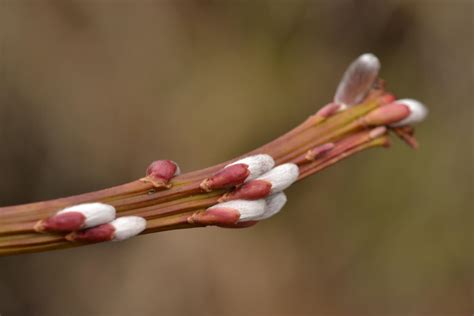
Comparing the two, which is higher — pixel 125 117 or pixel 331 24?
pixel 331 24

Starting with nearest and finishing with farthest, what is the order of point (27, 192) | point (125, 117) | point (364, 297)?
point (27, 192) < point (125, 117) < point (364, 297)

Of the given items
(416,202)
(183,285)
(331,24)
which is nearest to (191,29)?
(331,24)

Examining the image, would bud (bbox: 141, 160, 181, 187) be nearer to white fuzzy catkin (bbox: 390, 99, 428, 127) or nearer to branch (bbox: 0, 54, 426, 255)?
branch (bbox: 0, 54, 426, 255)

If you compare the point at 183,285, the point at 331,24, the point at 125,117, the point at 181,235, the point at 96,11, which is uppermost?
the point at 96,11

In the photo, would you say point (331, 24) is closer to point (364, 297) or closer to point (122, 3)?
point (122, 3)

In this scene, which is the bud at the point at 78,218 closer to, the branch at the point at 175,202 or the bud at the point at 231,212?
the branch at the point at 175,202

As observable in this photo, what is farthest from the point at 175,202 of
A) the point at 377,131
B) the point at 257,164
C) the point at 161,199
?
the point at 377,131
